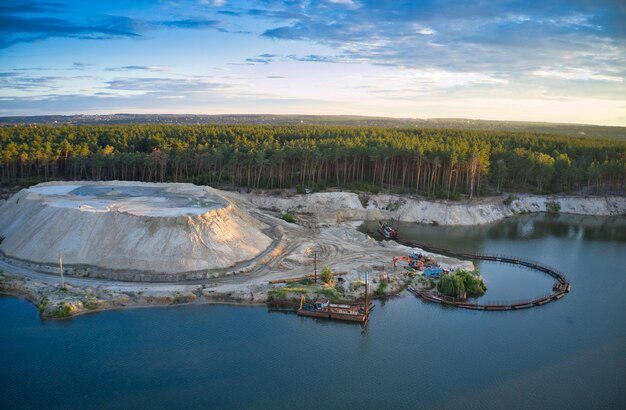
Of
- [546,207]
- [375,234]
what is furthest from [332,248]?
[546,207]

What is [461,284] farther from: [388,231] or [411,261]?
[388,231]

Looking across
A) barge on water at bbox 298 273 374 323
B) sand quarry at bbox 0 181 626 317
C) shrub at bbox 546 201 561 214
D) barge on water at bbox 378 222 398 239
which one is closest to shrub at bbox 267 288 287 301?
sand quarry at bbox 0 181 626 317

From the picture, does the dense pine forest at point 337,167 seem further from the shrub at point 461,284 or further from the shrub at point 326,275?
the shrub at point 326,275

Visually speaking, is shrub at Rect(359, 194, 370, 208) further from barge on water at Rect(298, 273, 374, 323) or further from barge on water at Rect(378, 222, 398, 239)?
A: barge on water at Rect(298, 273, 374, 323)

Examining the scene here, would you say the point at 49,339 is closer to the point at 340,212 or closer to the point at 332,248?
the point at 332,248

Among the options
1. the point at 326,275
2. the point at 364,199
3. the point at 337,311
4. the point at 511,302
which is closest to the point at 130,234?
the point at 326,275

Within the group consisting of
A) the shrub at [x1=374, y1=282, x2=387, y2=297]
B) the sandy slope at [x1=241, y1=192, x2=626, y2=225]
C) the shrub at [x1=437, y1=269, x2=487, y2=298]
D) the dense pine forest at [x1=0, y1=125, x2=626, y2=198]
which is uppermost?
the dense pine forest at [x1=0, y1=125, x2=626, y2=198]
